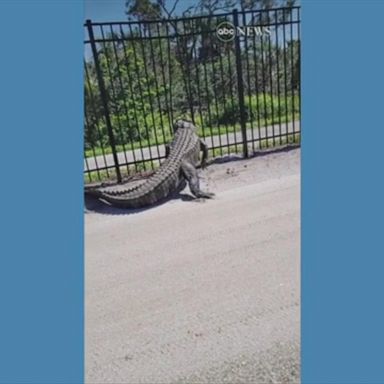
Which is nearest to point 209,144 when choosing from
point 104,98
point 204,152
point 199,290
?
point 204,152

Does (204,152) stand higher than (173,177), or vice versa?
(204,152)

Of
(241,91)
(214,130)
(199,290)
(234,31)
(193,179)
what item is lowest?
(199,290)

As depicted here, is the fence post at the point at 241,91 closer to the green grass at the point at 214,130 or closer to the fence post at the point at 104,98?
the green grass at the point at 214,130

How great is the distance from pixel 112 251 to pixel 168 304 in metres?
0.74

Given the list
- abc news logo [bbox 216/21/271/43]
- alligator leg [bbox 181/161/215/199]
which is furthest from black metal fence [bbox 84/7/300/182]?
alligator leg [bbox 181/161/215/199]

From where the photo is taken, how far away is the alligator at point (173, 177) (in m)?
3.83

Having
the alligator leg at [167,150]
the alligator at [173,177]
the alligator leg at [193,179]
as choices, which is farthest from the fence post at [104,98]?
the alligator leg at [193,179]

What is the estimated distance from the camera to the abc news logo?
10.1 ft

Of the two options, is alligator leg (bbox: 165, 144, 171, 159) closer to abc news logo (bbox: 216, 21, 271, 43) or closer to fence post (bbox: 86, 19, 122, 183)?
fence post (bbox: 86, 19, 122, 183)

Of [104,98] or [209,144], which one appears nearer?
[104,98]

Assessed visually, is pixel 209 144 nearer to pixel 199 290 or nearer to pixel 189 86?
pixel 189 86

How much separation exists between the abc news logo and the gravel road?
52.7 inches

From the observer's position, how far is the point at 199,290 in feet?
8.82

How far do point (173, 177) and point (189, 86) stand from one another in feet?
3.41
